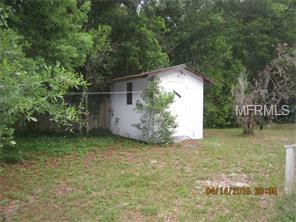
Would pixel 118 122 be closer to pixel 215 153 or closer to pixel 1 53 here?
pixel 215 153

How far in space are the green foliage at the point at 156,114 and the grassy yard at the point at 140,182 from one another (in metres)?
0.67

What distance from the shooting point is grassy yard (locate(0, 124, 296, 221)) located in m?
4.74

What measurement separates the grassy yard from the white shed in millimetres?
1690

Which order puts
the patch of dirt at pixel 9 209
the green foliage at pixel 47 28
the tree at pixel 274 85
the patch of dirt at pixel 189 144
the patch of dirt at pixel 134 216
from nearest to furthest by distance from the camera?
the patch of dirt at pixel 134 216, the patch of dirt at pixel 9 209, the green foliage at pixel 47 28, the patch of dirt at pixel 189 144, the tree at pixel 274 85

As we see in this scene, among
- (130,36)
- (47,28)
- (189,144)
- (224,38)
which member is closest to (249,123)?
(189,144)

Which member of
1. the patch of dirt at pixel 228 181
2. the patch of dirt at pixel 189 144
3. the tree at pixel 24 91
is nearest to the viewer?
the tree at pixel 24 91

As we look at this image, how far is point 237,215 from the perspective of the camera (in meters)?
4.61

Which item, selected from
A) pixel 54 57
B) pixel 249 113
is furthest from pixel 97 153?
pixel 249 113

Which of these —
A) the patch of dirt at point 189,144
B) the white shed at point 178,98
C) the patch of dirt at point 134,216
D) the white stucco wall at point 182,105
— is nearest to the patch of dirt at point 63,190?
the patch of dirt at point 134,216

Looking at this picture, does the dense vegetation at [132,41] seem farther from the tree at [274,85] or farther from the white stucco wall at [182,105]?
the white stucco wall at [182,105]

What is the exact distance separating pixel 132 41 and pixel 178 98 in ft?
12.4

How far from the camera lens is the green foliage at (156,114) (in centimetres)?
1070

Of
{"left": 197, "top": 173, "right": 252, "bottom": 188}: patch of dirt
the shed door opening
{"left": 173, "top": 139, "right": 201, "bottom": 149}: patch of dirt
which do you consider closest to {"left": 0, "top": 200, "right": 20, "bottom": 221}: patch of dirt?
{"left": 197, "top": 173, "right": 252, "bottom": 188}: patch of dirt

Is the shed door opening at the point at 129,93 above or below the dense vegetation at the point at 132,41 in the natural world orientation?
below
